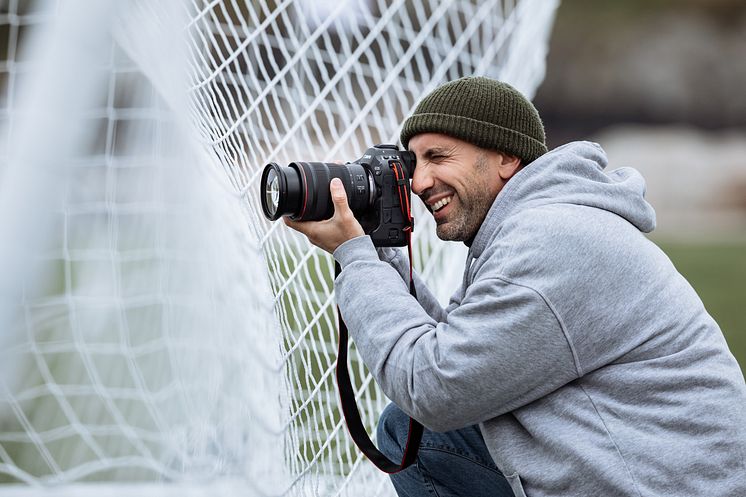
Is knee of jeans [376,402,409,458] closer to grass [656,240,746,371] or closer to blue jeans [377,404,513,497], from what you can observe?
blue jeans [377,404,513,497]

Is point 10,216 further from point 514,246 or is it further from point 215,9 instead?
point 215,9

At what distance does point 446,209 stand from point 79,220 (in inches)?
87.0

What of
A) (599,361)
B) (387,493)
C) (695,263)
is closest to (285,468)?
(387,493)

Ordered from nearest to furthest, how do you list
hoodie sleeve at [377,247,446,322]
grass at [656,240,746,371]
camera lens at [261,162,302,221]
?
camera lens at [261,162,302,221]
hoodie sleeve at [377,247,446,322]
grass at [656,240,746,371]

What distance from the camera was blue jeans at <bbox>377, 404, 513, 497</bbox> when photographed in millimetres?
1076

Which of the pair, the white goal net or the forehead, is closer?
the white goal net

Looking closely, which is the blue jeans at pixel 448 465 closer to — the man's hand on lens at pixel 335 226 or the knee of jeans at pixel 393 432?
the knee of jeans at pixel 393 432

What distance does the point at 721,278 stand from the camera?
4.49 m

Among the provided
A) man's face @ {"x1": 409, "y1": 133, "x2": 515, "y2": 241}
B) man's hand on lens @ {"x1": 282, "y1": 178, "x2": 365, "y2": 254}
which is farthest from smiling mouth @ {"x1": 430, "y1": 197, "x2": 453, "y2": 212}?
man's hand on lens @ {"x1": 282, "y1": 178, "x2": 365, "y2": 254}

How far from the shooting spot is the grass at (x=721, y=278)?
10.2 ft

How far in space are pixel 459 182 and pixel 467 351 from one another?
232mm

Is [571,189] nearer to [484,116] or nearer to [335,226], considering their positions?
[484,116]

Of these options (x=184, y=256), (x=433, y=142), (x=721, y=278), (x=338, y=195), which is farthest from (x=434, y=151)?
(x=721, y=278)

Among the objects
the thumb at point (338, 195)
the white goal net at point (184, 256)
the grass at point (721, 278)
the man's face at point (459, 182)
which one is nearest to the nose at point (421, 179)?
the man's face at point (459, 182)
